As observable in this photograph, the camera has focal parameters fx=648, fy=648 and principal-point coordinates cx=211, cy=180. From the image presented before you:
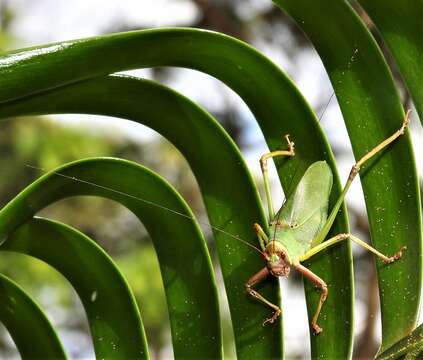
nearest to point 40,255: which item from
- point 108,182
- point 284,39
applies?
point 108,182

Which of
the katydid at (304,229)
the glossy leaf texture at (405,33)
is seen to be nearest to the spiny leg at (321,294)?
the katydid at (304,229)

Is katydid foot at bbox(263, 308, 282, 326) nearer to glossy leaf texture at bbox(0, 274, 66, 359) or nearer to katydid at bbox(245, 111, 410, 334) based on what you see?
katydid at bbox(245, 111, 410, 334)

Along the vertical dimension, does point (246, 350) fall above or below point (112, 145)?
below

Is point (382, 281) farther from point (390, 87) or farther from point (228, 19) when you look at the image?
point (228, 19)

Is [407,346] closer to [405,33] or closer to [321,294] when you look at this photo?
[321,294]

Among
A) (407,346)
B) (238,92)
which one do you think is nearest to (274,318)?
(407,346)
